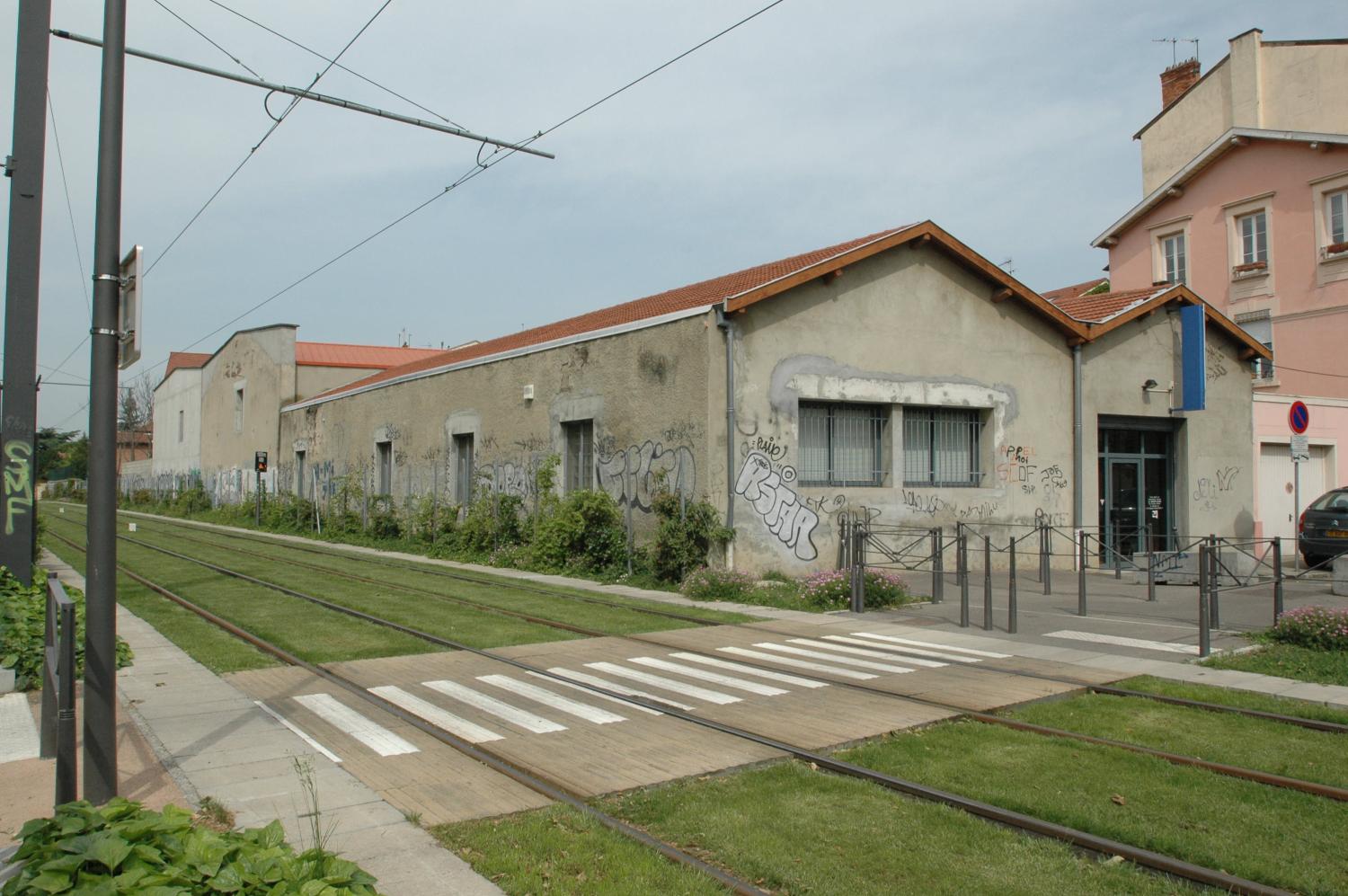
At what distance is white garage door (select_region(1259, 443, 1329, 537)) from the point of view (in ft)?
85.5

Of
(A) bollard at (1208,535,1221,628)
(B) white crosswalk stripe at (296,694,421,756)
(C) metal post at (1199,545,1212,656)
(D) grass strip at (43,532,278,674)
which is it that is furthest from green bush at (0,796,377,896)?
(A) bollard at (1208,535,1221,628)

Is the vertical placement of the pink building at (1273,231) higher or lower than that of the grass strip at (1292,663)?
higher

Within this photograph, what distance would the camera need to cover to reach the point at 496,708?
8344 mm

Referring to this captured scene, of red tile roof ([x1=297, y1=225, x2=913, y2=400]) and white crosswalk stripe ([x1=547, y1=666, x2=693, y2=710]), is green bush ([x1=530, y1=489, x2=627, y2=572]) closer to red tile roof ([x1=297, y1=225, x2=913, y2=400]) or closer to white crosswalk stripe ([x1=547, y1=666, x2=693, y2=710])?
red tile roof ([x1=297, y1=225, x2=913, y2=400])

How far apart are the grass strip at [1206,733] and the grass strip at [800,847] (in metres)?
2.43

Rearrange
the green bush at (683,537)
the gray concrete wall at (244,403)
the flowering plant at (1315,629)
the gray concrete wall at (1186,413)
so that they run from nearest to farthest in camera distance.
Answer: the flowering plant at (1315,629) < the green bush at (683,537) < the gray concrete wall at (1186,413) < the gray concrete wall at (244,403)

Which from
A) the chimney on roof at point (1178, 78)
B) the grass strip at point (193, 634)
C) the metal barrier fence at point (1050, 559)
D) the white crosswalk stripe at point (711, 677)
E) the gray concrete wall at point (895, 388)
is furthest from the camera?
the chimney on roof at point (1178, 78)

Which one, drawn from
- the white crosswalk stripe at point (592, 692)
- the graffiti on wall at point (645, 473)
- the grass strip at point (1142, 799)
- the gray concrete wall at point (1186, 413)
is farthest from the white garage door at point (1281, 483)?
the white crosswalk stripe at point (592, 692)

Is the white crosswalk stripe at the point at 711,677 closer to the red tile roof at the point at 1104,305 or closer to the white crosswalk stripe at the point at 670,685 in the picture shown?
the white crosswalk stripe at the point at 670,685

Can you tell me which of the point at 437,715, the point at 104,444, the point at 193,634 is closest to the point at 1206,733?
the point at 437,715

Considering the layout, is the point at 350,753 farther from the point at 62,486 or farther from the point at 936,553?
the point at 62,486

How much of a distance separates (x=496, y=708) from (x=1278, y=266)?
98.2ft

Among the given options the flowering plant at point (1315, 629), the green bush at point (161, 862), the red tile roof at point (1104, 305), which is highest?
the red tile roof at point (1104, 305)

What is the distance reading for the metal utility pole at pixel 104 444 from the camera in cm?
523
